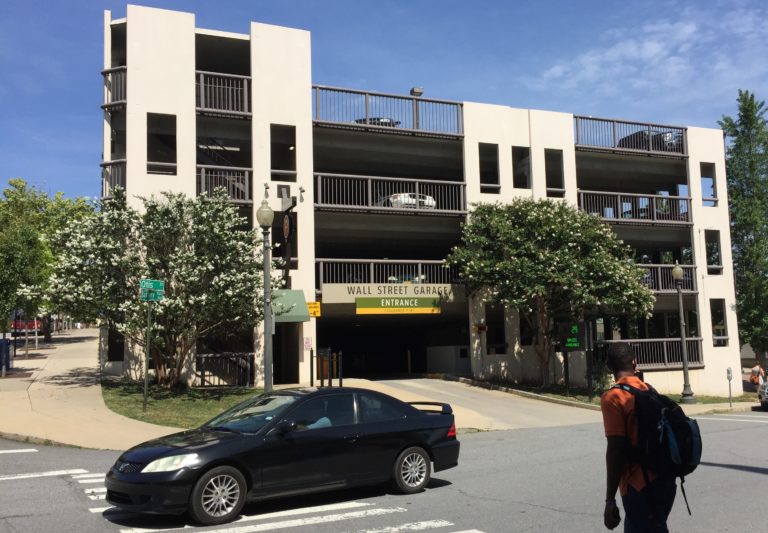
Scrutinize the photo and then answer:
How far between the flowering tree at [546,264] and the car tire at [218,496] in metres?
16.5

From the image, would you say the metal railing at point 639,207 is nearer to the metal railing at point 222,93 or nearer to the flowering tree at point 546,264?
the flowering tree at point 546,264

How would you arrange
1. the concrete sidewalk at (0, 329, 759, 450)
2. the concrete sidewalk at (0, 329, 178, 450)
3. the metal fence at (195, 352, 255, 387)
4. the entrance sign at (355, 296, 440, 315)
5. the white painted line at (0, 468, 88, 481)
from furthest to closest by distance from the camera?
the entrance sign at (355, 296, 440, 315) < the metal fence at (195, 352, 255, 387) < the concrete sidewalk at (0, 329, 759, 450) < the concrete sidewalk at (0, 329, 178, 450) < the white painted line at (0, 468, 88, 481)

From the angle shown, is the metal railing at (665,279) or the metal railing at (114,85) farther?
the metal railing at (665,279)

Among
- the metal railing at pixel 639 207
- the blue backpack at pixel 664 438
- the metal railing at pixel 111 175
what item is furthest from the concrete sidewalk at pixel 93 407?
the blue backpack at pixel 664 438

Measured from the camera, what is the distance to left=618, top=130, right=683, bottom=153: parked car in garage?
29547 mm

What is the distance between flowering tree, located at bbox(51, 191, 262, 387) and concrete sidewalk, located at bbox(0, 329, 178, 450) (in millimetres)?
2197

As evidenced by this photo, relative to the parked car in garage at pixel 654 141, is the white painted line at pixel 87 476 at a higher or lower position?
lower

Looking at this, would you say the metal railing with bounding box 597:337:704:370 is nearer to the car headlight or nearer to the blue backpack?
the car headlight

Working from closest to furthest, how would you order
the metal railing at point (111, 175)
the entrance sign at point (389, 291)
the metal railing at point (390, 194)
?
the metal railing at point (111, 175), the entrance sign at point (389, 291), the metal railing at point (390, 194)

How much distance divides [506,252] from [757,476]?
47.8ft

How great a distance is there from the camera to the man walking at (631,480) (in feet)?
13.3

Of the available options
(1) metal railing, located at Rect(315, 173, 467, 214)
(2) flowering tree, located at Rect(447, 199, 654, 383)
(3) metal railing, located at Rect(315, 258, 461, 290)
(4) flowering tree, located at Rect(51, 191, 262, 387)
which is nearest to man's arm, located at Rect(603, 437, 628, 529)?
(4) flowering tree, located at Rect(51, 191, 262, 387)

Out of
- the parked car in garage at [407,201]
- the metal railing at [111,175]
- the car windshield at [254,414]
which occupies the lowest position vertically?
the car windshield at [254,414]

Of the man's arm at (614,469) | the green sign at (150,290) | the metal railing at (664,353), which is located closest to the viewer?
the man's arm at (614,469)
